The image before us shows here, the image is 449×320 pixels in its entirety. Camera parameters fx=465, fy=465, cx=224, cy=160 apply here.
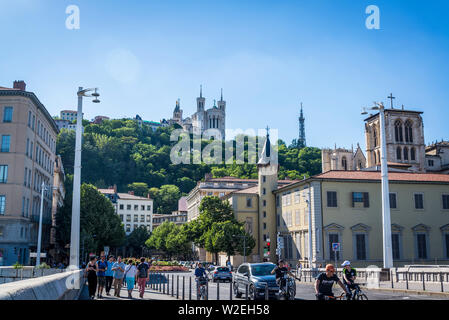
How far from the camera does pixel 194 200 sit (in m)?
113

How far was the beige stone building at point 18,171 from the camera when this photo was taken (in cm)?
4881

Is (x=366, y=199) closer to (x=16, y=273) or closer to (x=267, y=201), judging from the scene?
(x=267, y=201)

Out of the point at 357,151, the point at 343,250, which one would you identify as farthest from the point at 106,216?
the point at 357,151

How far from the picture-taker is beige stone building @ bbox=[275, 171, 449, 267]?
A: 51.8m

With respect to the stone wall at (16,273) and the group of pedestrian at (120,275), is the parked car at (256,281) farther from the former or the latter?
the stone wall at (16,273)

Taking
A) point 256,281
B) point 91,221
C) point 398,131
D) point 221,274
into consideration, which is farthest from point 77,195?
point 398,131

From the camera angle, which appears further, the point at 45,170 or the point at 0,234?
the point at 45,170

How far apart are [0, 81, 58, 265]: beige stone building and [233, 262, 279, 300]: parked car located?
111 ft

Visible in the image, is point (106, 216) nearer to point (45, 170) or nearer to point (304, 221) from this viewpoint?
point (45, 170)

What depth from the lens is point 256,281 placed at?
20203mm

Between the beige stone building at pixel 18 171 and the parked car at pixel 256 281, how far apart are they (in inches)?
1334

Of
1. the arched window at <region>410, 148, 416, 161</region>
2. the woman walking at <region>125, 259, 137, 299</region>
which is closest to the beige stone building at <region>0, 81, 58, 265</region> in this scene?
the woman walking at <region>125, 259, 137, 299</region>

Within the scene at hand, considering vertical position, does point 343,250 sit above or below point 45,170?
below
